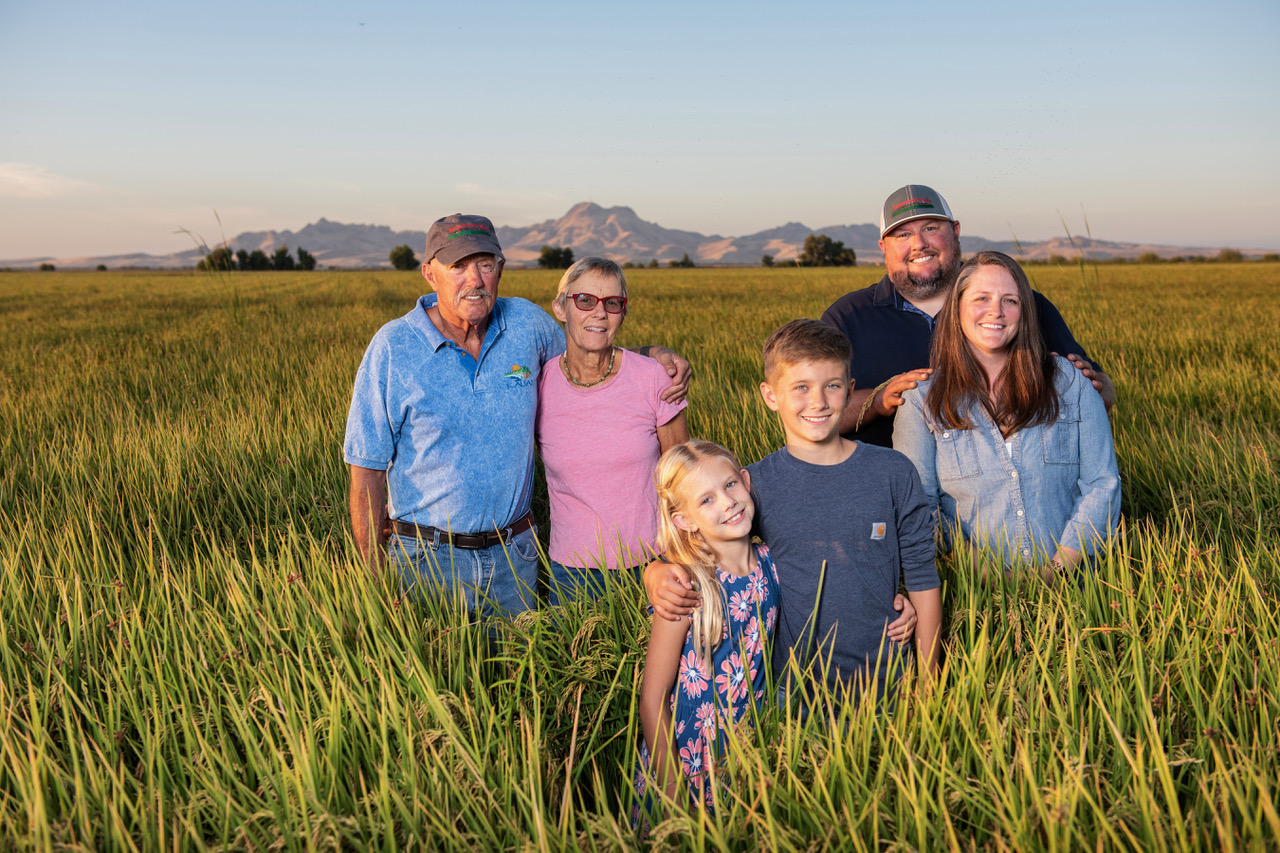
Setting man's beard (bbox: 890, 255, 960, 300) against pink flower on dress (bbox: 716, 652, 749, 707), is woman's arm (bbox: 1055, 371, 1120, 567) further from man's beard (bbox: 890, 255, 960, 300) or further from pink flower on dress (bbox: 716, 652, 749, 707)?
pink flower on dress (bbox: 716, 652, 749, 707)

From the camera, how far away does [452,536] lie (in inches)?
113

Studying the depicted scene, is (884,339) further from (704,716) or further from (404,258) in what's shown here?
(404,258)

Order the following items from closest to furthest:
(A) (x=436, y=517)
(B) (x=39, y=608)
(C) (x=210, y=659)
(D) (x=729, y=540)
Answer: (D) (x=729, y=540) → (C) (x=210, y=659) → (B) (x=39, y=608) → (A) (x=436, y=517)

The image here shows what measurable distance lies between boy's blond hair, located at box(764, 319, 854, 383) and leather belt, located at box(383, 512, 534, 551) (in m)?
1.34

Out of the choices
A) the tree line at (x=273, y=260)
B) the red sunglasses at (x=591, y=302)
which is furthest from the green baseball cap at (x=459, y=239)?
the tree line at (x=273, y=260)

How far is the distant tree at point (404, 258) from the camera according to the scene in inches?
4104

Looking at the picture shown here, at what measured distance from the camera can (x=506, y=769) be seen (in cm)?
163

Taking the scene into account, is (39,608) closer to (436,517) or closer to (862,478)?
(436,517)

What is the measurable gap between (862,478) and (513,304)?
1.72 metres

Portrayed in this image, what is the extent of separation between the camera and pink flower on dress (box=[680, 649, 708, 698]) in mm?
1862

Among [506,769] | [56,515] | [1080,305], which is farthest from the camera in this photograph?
[1080,305]

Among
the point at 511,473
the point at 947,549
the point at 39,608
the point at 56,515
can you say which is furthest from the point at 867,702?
the point at 56,515

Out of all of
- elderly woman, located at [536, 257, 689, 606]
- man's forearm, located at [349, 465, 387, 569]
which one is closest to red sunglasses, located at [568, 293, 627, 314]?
elderly woman, located at [536, 257, 689, 606]

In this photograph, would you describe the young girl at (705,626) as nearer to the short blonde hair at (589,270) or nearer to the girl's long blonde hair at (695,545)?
the girl's long blonde hair at (695,545)
